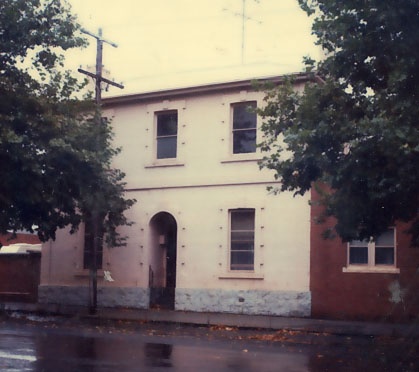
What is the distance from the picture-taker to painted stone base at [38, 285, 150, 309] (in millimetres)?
23625

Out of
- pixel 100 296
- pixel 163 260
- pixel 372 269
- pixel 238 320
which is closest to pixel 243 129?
pixel 163 260

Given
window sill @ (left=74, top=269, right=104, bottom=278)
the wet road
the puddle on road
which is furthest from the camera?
window sill @ (left=74, top=269, right=104, bottom=278)

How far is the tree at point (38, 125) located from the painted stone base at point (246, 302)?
8.59m

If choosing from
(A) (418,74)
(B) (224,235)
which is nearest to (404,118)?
(A) (418,74)

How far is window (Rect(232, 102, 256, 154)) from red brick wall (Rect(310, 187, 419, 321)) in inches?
116

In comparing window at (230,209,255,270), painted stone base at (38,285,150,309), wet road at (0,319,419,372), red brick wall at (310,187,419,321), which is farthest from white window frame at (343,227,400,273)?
painted stone base at (38,285,150,309)

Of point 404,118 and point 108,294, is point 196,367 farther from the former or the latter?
point 108,294

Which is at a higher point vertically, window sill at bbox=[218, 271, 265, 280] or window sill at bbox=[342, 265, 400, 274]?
window sill at bbox=[342, 265, 400, 274]

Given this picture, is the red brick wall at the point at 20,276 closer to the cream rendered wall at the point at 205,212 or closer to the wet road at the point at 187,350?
the cream rendered wall at the point at 205,212

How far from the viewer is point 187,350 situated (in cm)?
1359

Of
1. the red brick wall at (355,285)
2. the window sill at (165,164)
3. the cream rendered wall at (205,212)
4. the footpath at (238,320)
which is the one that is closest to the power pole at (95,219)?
the footpath at (238,320)

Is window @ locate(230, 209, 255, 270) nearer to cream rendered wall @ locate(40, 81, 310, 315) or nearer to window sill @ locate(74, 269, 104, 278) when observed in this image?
cream rendered wall @ locate(40, 81, 310, 315)

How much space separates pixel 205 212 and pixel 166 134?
314cm

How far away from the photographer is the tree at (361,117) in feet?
38.4
